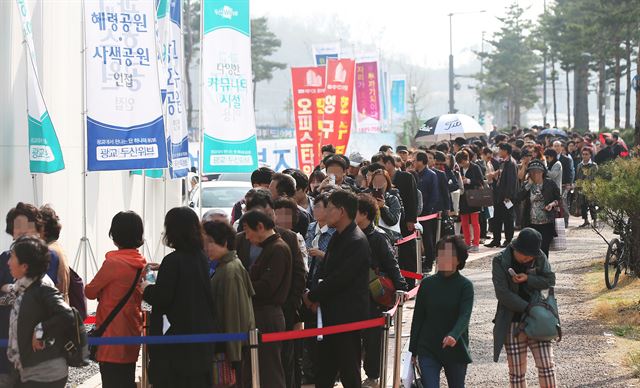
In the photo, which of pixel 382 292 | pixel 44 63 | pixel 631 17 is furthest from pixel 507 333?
pixel 631 17

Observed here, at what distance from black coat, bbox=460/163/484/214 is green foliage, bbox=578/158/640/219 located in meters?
6.17

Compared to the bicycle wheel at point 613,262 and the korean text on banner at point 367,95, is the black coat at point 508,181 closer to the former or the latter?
the bicycle wheel at point 613,262

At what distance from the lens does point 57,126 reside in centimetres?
1375

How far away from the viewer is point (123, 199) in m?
17.0

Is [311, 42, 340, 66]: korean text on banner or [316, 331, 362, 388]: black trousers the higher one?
[311, 42, 340, 66]: korean text on banner

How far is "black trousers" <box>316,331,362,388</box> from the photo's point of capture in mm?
8305

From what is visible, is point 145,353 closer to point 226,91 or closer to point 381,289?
point 381,289

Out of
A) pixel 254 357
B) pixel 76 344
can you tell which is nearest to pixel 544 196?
pixel 254 357

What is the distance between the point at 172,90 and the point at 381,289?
8.82 metres

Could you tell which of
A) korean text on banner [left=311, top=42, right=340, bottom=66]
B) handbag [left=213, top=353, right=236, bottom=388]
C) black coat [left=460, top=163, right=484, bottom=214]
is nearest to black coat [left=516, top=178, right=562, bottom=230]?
black coat [left=460, top=163, right=484, bottom=214]

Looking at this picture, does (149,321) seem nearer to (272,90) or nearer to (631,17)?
(631,17)

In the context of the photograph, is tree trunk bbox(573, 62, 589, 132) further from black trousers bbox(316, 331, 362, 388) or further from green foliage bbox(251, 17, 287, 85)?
black trousers bbox(316, 331, 362, 388)

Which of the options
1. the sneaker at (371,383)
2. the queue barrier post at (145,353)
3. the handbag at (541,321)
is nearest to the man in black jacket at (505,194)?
the sneaker at (371,383)

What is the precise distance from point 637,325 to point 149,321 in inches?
273
